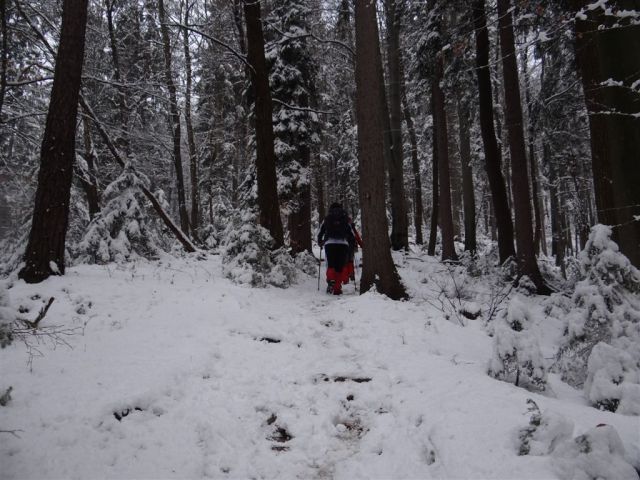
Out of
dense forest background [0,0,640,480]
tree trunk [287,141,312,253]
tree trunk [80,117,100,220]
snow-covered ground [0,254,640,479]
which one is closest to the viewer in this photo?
snow-covered ground [0,254,640,479]

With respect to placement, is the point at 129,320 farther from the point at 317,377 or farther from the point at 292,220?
the point at 292,220

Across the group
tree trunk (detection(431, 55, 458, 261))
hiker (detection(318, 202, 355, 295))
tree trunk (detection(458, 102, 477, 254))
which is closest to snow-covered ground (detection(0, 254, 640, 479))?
hiker (detection(318, 202, 355, 295))

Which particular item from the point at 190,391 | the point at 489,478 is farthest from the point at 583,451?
the point at 190,391

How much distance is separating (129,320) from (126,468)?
2963 mm

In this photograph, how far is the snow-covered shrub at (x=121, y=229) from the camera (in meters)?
9.99

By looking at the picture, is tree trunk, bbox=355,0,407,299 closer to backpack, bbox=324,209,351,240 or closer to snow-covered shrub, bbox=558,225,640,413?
backpack, bbox=324,209,351,240

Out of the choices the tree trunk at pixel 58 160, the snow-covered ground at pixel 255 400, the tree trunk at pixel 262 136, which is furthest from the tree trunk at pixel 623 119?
the tree trunk at pixel 58 160

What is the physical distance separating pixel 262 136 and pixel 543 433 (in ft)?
28.5

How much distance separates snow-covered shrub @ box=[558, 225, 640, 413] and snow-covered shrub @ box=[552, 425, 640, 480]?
1272mm

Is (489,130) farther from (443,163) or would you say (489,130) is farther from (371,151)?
(371,151)

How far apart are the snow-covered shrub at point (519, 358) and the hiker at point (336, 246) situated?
5.55 meters

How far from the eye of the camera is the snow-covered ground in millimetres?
2781

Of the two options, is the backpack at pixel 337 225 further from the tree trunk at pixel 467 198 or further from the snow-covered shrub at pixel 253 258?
the tree trunk at pixel 467 198

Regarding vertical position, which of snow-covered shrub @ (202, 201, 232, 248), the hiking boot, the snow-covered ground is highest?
snow-covered shrub @ (202, 201, 232, 248)
